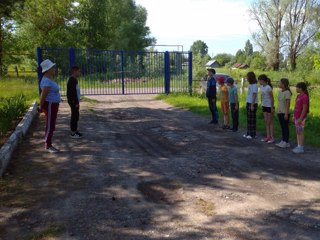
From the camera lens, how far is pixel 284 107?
8070 mm

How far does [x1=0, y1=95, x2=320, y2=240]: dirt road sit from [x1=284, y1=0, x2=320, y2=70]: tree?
150 ft

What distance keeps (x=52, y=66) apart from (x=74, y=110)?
5.50 ft

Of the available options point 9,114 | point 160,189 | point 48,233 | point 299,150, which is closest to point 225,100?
point 299,150

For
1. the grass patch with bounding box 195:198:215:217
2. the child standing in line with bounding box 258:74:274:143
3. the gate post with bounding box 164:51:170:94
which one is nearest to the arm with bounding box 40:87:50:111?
the grass patch with bounding box 195:198:215:217

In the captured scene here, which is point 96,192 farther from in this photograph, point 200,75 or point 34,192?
point 200,75

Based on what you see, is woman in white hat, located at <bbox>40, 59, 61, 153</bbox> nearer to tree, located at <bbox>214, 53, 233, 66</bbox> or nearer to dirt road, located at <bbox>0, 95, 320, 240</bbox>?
dirt road, located at <bbox>0, 95, 320, 240</bbox>

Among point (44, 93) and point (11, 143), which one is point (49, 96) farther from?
point (11, 143)

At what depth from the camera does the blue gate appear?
1775 centimetres

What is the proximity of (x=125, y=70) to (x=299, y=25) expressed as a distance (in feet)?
127

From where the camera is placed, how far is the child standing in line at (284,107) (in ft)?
26.0

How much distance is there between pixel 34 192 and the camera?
5.39m

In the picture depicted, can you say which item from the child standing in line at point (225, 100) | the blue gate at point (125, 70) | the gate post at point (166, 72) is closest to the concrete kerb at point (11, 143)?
the child standing in line at point (225, 100)

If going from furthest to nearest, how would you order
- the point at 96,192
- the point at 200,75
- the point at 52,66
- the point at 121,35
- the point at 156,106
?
the point at 121,35
the point at 200,75
the point at 156,106
the point at 52,66
the point at 96,192

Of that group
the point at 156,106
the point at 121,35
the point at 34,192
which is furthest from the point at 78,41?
the point at 34,192
